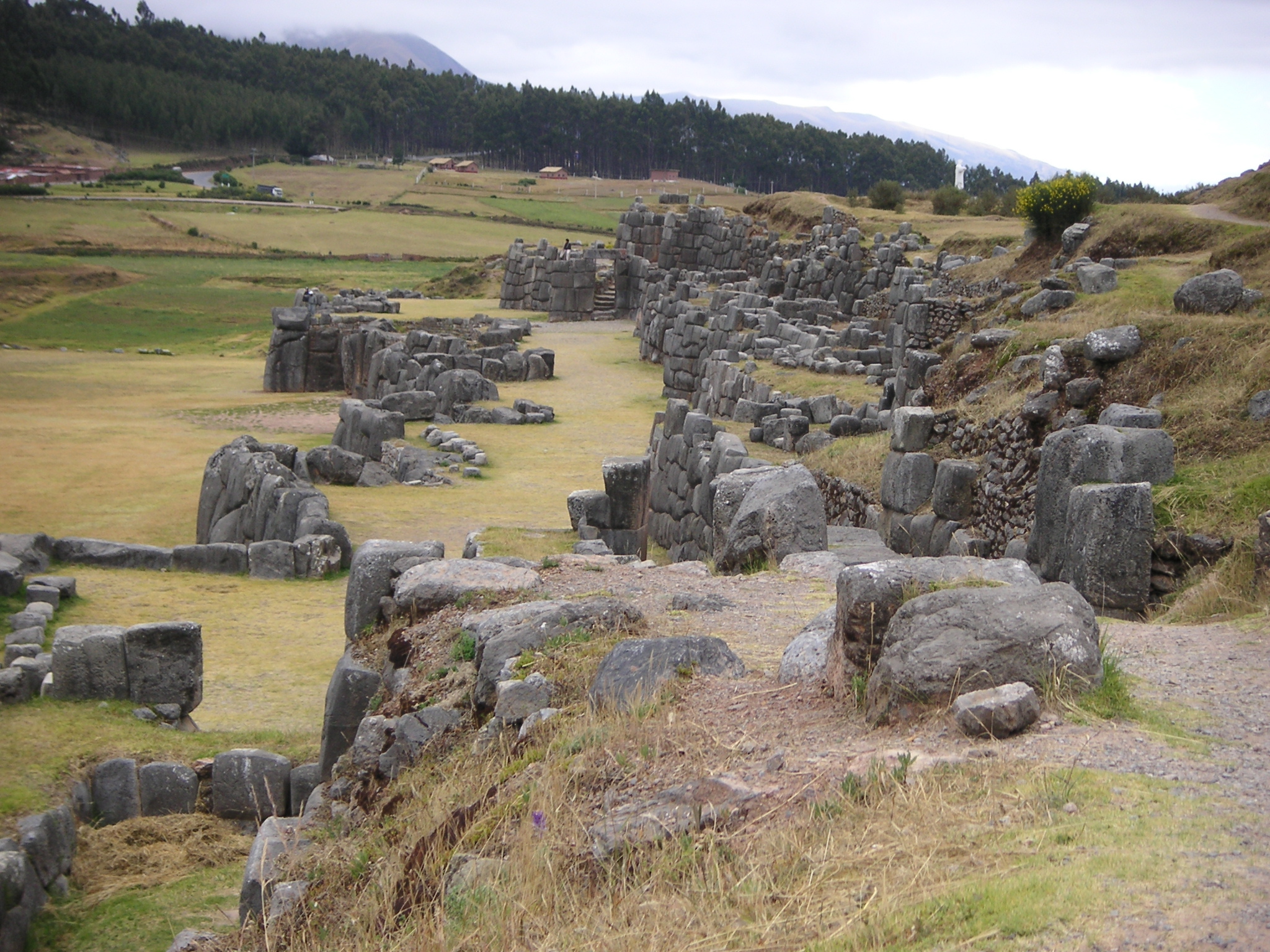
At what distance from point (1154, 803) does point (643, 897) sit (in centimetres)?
235

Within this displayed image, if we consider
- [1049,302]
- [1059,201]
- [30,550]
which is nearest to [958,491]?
[1049,302]

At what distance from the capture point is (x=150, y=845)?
437 inches

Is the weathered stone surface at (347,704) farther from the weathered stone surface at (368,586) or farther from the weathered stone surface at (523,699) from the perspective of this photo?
the weathered stone surface at (523,699)

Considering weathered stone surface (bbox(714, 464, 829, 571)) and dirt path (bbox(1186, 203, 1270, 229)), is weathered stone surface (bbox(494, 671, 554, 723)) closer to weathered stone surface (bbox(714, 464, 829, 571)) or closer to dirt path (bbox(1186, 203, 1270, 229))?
weathered stone surface (bbox(714, 464, 829, 571))

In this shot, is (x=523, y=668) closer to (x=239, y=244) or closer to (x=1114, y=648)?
(x=1114, y=648)

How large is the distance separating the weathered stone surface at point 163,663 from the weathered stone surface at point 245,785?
1966mm

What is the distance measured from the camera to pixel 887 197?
202 ft

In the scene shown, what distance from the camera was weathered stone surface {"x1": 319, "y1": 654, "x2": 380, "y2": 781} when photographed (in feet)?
35.7

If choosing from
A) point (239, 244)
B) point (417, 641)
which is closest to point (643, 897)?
point (417, 641)

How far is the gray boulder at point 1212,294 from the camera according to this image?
17297 mm

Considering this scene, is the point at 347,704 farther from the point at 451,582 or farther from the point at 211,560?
the point at 211,560

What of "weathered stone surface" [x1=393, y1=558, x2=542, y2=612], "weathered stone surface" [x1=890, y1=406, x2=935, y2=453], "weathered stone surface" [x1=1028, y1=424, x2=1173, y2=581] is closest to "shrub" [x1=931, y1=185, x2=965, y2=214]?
"weathered stone surface" [x1=890, y1=406, x2=935, y2=453]

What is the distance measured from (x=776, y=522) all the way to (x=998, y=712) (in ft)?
26.2

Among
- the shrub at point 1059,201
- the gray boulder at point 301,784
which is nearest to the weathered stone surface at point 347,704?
the gray boulder at point 301,784
